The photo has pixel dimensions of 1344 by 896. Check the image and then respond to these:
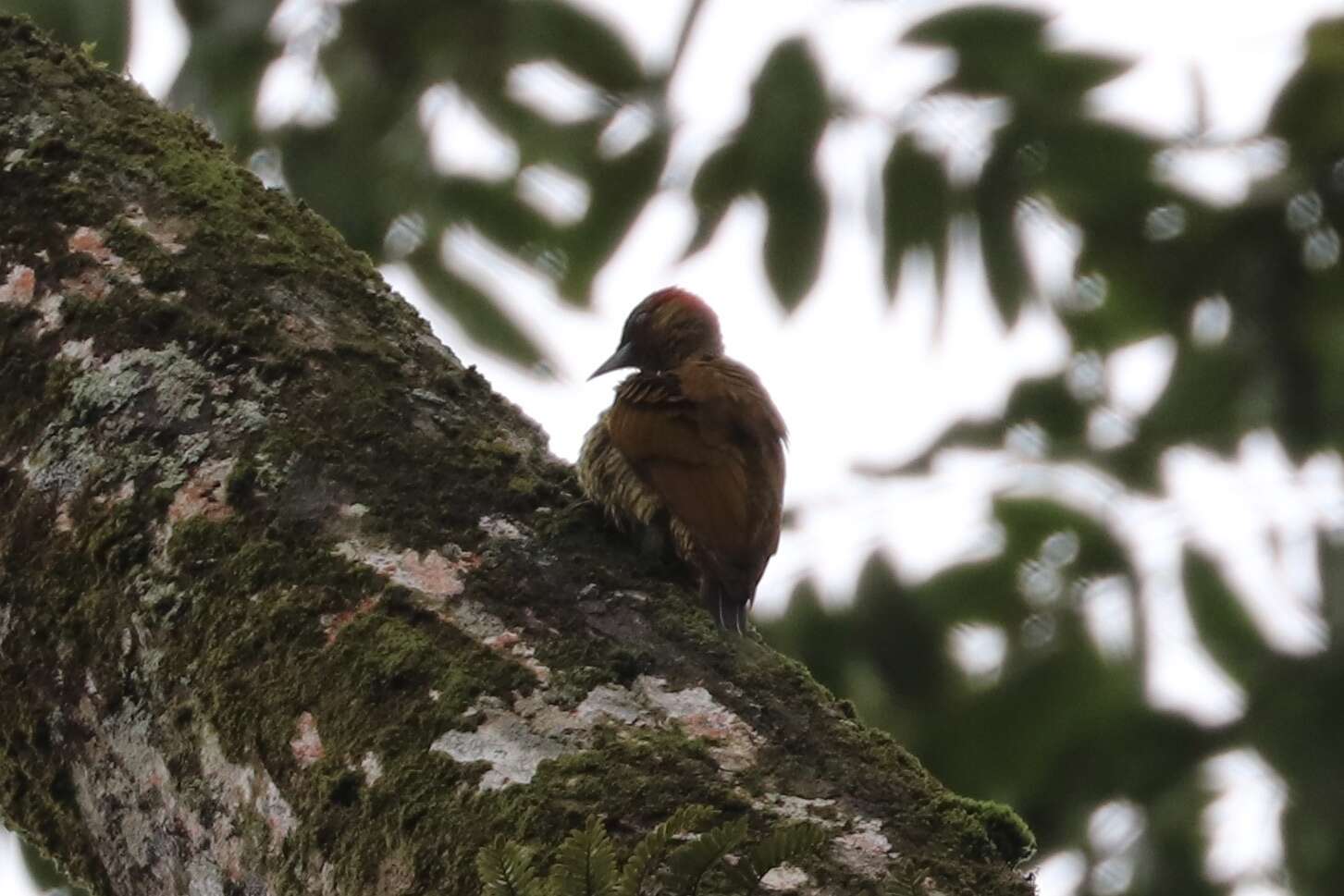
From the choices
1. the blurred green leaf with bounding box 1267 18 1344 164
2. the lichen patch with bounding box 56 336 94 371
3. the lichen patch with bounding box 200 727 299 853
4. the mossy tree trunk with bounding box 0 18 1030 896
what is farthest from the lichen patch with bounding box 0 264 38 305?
the blurred green leaf with bounding box 1267 18 1344 164

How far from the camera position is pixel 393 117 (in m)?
3.93

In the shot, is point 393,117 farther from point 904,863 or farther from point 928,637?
point 904,863

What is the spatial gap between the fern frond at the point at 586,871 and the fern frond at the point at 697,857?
0.05 m

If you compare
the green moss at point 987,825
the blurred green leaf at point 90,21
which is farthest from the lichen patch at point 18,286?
the green moss at point 987,825

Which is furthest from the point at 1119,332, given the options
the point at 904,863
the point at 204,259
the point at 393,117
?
the point at 904,863

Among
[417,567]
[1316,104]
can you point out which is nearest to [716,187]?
[1316,104]

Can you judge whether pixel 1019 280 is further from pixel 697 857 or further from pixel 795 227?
pixel 697 857

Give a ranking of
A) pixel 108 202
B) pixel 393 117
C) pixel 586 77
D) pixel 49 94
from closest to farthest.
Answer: pixel 108 202 → pixel 49 94 → pixel 586 77 → pixel 393 117

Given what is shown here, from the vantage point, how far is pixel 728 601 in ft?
7.57

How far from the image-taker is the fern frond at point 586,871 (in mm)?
1338

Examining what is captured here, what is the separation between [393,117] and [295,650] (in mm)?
2273

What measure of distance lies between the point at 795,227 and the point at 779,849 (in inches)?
89.3

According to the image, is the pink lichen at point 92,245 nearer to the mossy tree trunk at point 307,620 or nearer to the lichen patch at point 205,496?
the mossy tree trunk at point 307,620

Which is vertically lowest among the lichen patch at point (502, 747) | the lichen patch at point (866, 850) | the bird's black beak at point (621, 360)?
the lichen patch at point (502, 747)
